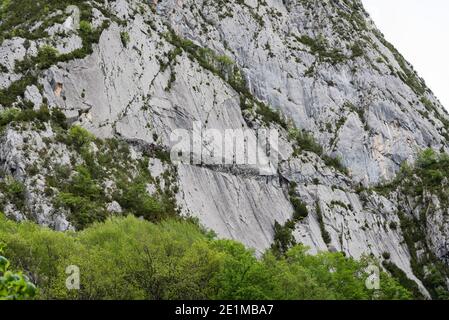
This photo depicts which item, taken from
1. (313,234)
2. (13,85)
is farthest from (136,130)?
(313,234)

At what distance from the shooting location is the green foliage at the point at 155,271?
109 ft

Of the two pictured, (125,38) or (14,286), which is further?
Result: (125,38)

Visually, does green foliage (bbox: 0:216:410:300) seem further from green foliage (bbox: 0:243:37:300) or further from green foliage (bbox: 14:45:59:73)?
green foliage (bbox: 14:45:59:73)

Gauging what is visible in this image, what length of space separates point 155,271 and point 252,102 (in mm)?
52515

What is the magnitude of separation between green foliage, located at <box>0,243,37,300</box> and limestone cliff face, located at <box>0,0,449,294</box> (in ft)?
132

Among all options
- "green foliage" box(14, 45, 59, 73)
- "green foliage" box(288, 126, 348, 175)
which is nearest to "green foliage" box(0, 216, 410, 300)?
"green foliage" box(14, 45, 59, 73)

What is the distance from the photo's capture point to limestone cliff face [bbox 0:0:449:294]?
62.4m

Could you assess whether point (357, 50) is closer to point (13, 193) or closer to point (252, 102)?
point (252, 102)

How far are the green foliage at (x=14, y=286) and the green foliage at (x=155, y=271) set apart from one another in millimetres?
24432

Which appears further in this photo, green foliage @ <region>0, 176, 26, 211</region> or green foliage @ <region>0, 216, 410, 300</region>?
green foliage @ <region>0, 176, 26, 211</region>

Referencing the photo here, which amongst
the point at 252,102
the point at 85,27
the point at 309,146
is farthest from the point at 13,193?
the point at 309,146

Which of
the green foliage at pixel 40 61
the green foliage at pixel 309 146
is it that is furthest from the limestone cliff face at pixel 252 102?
the green foliage at pixel 309 146

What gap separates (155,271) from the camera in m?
34.4
